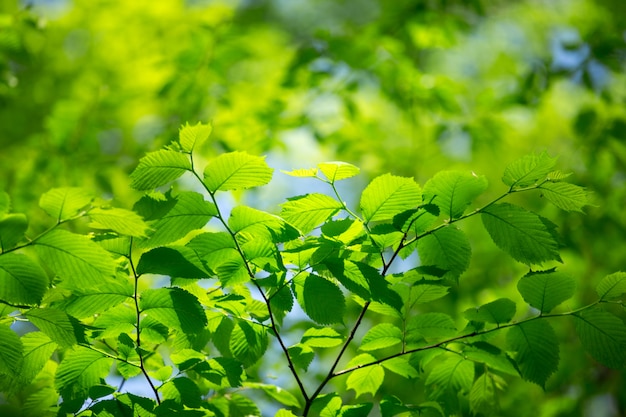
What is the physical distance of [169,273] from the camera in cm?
77

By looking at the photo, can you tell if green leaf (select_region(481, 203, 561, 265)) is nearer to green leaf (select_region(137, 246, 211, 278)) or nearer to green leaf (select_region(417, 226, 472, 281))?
green leaf (select_region(417, 226, 472, 281))


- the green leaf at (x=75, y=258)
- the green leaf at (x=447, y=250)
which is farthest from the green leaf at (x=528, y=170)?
the green leaf at (x=75, y=258)

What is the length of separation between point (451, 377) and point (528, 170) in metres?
0.41

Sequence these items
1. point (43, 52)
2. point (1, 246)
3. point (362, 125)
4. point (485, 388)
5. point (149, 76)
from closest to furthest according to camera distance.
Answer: point (1, 246) < point (485, 388) < point (362, 125) < point (149, 76) < point (43, 52)

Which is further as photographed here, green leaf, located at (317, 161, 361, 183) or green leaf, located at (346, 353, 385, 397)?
green leaf, located at (346, 353, 385, 397)

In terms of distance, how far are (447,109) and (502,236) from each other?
1933mm

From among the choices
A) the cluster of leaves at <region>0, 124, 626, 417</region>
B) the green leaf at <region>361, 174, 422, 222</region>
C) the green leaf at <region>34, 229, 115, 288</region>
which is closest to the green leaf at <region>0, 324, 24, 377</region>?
the cluster of leaves at <region>0, 124, 626, 417</region>

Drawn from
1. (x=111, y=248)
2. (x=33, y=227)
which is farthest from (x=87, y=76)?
(x=111, y=248)

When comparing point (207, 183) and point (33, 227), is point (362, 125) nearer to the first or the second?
point (33, 227)

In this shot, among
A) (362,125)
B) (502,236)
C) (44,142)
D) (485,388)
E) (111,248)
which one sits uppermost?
(111,248)

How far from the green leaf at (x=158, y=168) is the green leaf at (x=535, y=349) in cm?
59

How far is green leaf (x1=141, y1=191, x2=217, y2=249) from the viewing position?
783mm

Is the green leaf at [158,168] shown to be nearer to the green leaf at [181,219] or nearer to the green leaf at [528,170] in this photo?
the green leaf at [181,219]

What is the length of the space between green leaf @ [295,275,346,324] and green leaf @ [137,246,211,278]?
0.50ft
